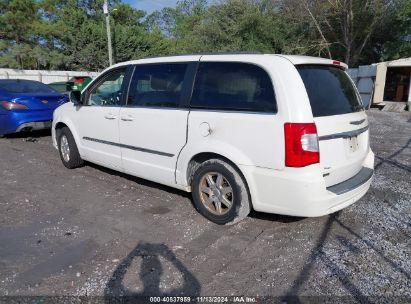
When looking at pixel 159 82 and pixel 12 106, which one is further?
pixel 12 106

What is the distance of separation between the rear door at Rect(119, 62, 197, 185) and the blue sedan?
444 centimetres

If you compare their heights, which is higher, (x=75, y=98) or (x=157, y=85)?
(x=157, y=85)

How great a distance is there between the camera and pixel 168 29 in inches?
2822

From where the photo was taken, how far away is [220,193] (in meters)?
3.98

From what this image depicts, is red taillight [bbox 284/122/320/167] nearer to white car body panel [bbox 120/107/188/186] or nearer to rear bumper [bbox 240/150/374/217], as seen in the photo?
rear bumper [bbox 240/150/374/217]

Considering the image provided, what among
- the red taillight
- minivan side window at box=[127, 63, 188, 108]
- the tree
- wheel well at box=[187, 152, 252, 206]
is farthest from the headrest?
the tree

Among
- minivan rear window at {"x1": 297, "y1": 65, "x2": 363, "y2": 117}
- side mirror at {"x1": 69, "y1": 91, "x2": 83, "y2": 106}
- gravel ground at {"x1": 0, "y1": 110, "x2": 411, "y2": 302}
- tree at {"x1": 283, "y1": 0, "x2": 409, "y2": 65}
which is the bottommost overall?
gravel ground at {"x1": 0, "y1": 110, "x2": 411, "y2": 302}

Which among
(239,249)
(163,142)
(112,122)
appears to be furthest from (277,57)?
(112,122)

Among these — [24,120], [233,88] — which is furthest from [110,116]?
[24,120]

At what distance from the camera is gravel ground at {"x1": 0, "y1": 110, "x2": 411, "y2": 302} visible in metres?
2.96

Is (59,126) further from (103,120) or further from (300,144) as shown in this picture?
(300,144)

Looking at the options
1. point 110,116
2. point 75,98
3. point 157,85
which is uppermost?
point 157,85

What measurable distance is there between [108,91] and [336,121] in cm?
328

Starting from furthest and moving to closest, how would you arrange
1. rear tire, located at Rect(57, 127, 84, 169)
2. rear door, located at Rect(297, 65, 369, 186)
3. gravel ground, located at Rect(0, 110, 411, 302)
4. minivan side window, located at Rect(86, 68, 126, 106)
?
rear tire, located at Rect(57, 127, 84, 169) → minivan side window, located at Rect(86, 68, 126, 106) → rear door, located at Rect(297, 65, 369, 186) → gravel ground, located at Rect(0, 110, 411, 302)
